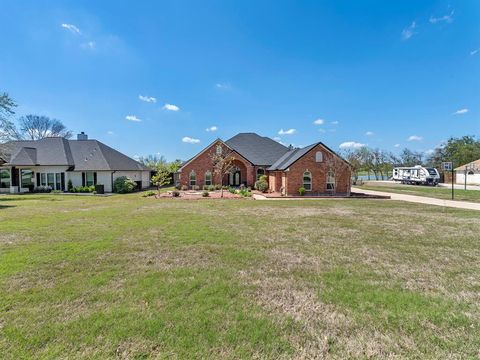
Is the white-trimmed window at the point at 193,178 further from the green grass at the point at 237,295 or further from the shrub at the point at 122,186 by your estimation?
the green grass at the point at 237,295

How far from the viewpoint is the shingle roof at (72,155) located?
27.4 meters

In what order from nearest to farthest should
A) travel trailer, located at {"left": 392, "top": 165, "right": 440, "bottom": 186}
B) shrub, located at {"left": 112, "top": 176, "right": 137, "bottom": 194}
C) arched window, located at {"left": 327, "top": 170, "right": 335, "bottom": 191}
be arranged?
arched window, located at {"left": 327, "top": 170, "right": 335, "bottom": 191}, shrub, located at {"left": 112, "top": 176, "right": 137, "bottom": 194}, travel trailer, located at {"left": 392, "top": 165, "right": 440, "bottom": 186}

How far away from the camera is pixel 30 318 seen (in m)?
3.57

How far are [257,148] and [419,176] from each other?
26.8 m

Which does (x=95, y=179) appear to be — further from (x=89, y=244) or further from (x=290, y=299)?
(x=290, y=299)

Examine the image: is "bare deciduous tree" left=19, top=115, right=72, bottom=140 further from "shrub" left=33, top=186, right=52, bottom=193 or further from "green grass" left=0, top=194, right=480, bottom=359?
"green grass" left=0, top=194, right=480, bottom=359

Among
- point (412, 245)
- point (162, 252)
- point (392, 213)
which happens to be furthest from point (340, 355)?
point (392, 213)

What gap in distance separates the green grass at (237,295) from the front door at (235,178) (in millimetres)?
23052

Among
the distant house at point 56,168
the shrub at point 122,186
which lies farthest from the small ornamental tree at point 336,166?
the distant house at point 56,168

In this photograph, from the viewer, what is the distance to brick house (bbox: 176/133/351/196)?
2283 cm

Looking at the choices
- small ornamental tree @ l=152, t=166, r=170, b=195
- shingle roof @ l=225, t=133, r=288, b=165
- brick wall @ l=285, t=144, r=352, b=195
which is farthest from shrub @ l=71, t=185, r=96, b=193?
brick wall @ l=285, t=144, r=352, b=195

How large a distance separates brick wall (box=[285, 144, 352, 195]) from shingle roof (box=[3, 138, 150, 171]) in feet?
62.1

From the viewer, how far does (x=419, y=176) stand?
39.5 meters

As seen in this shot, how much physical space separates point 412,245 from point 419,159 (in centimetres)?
6906
